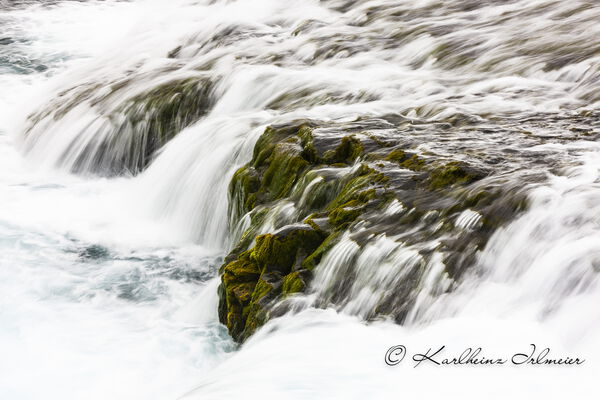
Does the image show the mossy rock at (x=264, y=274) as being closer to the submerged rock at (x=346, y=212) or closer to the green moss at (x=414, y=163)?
the submerged rock at (x=346, y=212)

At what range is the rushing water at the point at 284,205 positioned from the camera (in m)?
4.54

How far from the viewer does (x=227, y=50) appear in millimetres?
12211

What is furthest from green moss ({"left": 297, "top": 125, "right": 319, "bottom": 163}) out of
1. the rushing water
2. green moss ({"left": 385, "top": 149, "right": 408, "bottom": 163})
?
the rushing water

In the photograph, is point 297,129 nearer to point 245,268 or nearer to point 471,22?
point 245,268

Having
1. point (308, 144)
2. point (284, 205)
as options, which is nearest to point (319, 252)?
point (284, 205)

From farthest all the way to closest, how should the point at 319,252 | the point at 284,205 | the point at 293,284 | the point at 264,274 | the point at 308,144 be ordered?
the point at 308,144 → the point at 284,205 → the point at 264,274 → the point at 319,252 → the point at 293,284

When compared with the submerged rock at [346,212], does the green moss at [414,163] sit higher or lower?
higher

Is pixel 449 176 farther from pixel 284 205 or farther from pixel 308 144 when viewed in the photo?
pixel 308 144

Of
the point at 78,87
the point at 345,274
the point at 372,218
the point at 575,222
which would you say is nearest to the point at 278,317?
the point at 345,274

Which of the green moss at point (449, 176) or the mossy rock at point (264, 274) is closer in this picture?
the mossy rock at point (264, 274)

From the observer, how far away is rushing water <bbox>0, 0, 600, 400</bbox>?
4539mm

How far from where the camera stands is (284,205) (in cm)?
671

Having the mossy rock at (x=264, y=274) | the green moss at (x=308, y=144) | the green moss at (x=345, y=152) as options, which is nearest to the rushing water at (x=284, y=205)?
the mossy rock at (x=264, y=274)

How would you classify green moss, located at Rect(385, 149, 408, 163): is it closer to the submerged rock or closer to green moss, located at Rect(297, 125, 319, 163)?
the submerged rock
